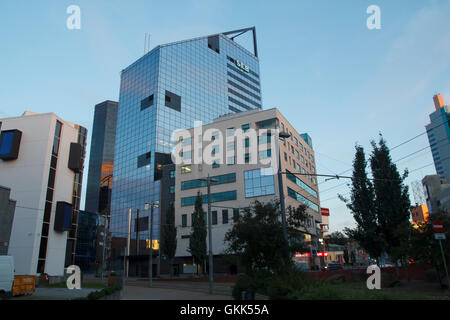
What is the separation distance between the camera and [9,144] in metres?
37.4

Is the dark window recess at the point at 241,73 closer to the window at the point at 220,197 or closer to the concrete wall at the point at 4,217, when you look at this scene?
the window at the point at 220,197

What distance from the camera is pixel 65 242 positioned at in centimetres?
3972

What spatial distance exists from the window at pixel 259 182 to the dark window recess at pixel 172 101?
40.7 m

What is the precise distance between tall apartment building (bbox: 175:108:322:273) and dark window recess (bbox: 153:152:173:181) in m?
14.2

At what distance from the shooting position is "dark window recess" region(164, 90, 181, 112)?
87406 mm

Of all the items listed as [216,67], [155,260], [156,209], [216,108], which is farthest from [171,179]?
[216,67]

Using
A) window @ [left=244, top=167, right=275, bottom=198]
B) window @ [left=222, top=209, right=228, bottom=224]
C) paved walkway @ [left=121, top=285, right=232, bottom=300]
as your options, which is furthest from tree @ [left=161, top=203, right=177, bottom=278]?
paved walkway @ [left=121, top=285, right=232, bottom=300]

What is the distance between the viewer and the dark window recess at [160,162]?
76.4 metres

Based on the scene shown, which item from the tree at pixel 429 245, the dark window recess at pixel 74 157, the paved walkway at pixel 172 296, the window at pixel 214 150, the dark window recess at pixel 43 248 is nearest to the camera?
the paved walkway at pixel 172 296

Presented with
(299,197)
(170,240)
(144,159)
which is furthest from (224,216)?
(144,159)

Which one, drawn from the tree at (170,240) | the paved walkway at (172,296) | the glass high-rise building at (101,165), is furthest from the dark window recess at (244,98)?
the paved walkway at (172,296)
